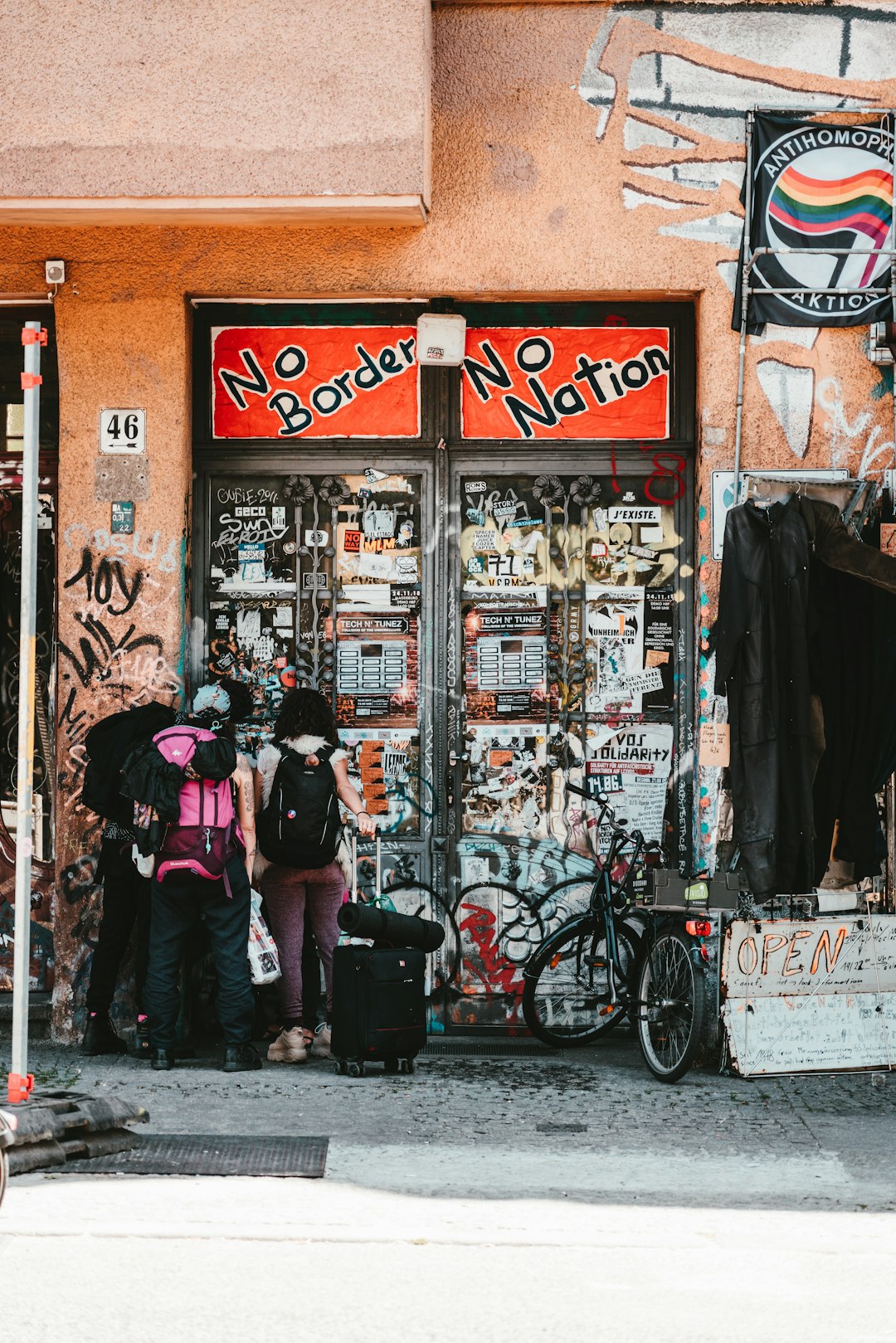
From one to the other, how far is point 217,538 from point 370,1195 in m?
4.25

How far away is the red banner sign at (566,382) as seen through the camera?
29.1ft

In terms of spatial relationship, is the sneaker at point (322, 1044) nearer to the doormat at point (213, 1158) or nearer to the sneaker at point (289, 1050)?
the sneaker at point (289, 1050)

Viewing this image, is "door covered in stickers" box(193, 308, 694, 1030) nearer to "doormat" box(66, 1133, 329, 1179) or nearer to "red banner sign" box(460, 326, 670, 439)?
"red banner sign" box(460, 326, 670, 439)

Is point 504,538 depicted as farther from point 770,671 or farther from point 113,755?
point 113,755

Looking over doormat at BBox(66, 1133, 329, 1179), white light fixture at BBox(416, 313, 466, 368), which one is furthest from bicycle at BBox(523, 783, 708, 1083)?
white light fixture at BBox(416, 313, 466, 368)

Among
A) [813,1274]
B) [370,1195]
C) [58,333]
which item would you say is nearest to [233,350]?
[58,333]

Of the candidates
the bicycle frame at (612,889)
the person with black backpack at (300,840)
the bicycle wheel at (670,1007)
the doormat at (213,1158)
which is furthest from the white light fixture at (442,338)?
the doormat at (213,1158)

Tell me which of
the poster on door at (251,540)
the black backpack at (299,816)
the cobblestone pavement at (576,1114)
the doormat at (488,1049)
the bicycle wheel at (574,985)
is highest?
the poster on door at (251,540)

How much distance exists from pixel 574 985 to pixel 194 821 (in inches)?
92.7

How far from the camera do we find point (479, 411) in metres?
8.89

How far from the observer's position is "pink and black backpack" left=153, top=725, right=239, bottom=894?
7.83m

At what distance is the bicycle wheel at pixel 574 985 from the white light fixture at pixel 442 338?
3277 millimetres

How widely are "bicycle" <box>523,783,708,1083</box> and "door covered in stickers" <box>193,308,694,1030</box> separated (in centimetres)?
19

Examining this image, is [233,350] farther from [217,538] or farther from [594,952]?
[594,952]
